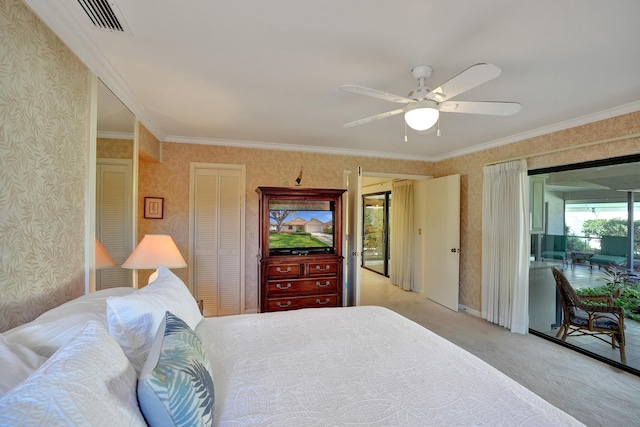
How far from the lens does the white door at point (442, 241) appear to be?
14.1ft

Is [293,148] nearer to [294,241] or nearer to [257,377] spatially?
[294,241]

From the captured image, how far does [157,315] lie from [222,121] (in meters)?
2.51

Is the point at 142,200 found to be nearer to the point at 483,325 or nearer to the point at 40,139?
the point at 40,139

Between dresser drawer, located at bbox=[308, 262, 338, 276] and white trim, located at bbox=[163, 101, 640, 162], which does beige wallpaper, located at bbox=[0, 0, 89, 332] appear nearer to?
white trim, located at bbox=[163, 101, 640, 162]

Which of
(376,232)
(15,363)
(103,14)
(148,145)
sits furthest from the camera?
(376,232)

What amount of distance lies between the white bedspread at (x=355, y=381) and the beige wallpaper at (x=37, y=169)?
0.78m

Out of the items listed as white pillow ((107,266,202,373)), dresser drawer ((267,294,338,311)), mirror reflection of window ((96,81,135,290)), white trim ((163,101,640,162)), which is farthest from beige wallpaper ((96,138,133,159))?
dresser drawer ((267,294,338,311))

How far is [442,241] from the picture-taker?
4.59m

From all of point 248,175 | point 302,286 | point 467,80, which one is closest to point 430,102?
point 467,80

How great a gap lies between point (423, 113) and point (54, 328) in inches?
82.8

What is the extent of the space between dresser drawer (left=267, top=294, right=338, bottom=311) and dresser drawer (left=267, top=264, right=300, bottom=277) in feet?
0.98

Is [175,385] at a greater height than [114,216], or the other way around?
[114,216]

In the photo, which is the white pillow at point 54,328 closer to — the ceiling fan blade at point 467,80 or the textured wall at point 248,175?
the ceiling fan blade at point 467,80

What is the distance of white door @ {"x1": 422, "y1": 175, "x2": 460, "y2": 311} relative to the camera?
14.1 ft
